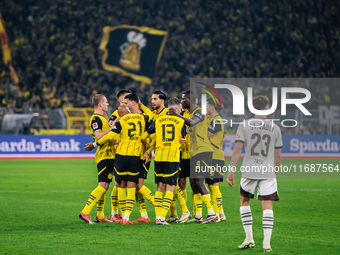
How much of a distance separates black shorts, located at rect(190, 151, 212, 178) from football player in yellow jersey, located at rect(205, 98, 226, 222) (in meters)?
0.19

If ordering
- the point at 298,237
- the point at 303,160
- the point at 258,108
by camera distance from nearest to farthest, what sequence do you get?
the point at 258,108 → the point at 298,237 → the point at 303,160

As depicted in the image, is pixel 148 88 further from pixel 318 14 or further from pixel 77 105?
pixel 318 14

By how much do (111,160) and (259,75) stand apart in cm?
2554

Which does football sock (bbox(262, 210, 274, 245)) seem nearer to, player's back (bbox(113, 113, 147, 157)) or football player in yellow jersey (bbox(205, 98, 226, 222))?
football player in yellow jersey (bbox(205, 98, 226, 222))

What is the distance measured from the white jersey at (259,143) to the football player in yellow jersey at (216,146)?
2.44 metres

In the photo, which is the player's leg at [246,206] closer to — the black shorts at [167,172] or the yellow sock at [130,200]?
the black shorts at [167,172]

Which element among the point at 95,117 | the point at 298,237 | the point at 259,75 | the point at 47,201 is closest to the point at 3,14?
the point at 259,75

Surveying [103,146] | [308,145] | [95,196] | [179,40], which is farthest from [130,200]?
[179,40]

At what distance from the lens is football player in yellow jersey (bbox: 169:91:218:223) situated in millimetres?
8766

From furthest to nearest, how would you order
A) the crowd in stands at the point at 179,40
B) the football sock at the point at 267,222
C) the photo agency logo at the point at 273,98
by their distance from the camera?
the crowd in stands at the point at 179,40 → the photo agency logo at the point at 273,98 → the football sock at the point at 267,222

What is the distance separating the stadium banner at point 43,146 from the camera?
23828 mm

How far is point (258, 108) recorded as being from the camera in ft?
20.4

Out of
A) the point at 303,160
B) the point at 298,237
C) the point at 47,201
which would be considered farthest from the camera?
the point at 303,160

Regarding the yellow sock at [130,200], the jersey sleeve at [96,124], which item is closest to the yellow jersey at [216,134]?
the yellow sock at [130,200]
